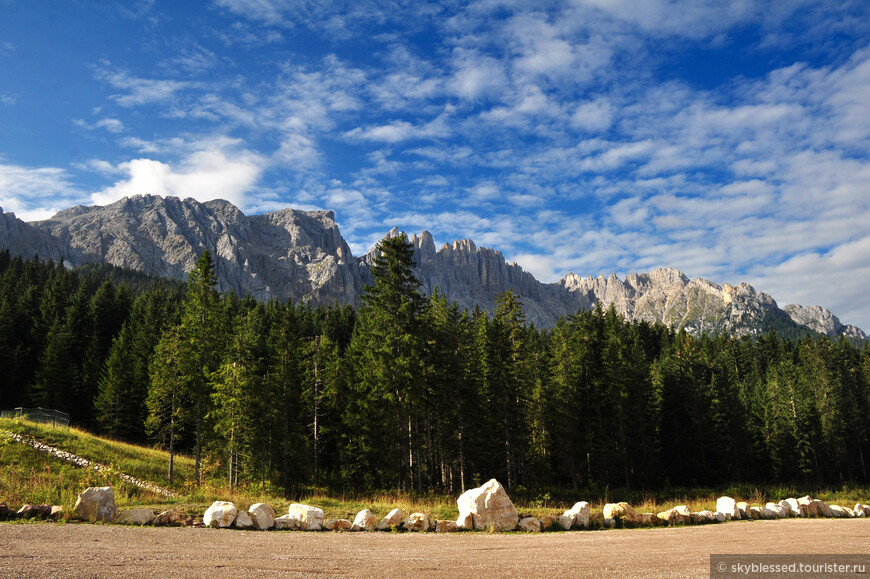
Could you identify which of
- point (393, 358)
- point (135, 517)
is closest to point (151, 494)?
point (135, 517)

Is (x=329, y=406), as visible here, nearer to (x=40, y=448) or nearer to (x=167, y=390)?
(x=167, y=390)

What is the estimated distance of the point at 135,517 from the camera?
12.5 meters

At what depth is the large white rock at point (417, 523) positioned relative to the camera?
43.6ft

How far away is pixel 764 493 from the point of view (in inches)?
1529

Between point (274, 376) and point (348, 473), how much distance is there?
27.7 ft

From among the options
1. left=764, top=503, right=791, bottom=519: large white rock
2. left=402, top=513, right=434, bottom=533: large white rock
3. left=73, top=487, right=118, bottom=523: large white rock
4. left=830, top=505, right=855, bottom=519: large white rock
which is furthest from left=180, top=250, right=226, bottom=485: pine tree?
left=830, top=505, right=855, bottom=519: large white rock

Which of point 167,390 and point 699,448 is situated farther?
point 699,448

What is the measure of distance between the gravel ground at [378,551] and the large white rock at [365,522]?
0.76 meters

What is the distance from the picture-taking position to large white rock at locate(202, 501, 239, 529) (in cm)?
1251

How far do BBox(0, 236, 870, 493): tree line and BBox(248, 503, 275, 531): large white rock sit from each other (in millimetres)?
12548

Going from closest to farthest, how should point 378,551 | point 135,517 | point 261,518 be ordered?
point 378,551 < point 135,517 < point 261,518

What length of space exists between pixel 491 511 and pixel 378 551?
184 inches

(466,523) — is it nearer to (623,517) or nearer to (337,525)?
(337,525)

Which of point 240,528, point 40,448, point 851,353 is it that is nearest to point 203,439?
point 40,448
